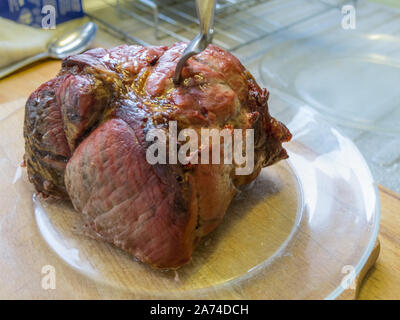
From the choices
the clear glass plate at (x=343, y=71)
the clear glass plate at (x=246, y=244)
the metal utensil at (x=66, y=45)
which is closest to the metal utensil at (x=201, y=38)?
the clear glass plate at (x=246, y=244)

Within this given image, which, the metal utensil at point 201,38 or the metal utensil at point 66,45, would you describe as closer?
the metal utensil at point 201,38

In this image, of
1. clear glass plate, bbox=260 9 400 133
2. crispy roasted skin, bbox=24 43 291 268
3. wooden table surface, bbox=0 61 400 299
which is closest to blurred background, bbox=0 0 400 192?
clear glass plate, bbox=260 9 400 133

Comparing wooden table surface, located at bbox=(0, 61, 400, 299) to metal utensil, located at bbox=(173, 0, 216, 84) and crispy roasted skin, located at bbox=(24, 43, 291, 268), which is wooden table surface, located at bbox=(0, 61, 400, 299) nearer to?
crispy roasted skin, located at bbox=(24, 43, 291, 268)

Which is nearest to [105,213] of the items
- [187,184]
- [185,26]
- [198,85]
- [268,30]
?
[187,184]

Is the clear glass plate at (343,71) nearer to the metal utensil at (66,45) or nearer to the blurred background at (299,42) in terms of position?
the blurred background at (299,42)

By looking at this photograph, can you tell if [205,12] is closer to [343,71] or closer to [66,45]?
[66,45]

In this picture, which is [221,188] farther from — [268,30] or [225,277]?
[268,30]
